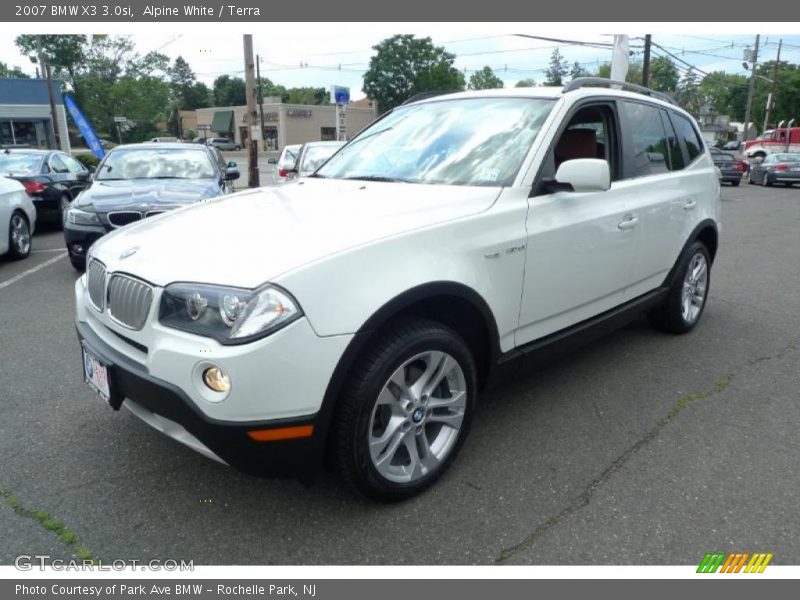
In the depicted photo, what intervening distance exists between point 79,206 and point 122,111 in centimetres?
5814

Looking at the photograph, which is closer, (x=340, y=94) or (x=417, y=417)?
(x=417, y=417)

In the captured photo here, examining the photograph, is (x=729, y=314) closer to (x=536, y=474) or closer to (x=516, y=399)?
(x=516, y=399)

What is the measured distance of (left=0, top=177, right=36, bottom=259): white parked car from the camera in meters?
7.59

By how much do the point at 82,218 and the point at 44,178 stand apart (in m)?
4.39

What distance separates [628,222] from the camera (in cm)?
372

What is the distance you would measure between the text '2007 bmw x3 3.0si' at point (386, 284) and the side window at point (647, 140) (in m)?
0.03

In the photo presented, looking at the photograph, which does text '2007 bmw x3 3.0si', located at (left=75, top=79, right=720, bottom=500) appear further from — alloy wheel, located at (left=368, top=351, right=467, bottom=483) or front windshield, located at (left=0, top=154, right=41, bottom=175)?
front windshield, located at (left=0, top=154, right=41, bottom=175)

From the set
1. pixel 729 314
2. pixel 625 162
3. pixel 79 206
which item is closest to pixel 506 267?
pixel 625 162

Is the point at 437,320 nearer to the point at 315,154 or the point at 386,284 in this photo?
the point at 386,284

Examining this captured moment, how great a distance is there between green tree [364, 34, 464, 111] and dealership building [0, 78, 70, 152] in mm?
44497

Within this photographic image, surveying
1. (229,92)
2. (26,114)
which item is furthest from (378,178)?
(229,92)

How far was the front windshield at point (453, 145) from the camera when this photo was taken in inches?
126

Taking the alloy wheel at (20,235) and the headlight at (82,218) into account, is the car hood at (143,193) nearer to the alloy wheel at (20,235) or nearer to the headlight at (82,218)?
the headlight at (82,218)

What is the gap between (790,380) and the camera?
161 inches
